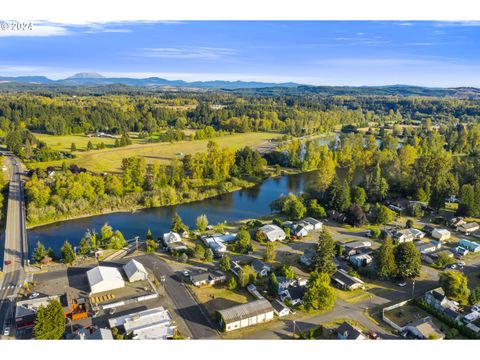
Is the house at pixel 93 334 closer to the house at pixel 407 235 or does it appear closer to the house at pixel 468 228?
Result: the house at pixel 407 235

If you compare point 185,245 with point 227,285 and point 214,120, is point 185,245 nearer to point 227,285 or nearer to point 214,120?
point 227,285

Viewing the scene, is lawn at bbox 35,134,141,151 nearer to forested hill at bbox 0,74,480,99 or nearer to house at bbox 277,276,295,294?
house at bbox 277,276,295,294

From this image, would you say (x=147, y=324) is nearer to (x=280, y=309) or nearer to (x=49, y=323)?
(x=49, y=323)

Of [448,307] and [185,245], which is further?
[185,245]

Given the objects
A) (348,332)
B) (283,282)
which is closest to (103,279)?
(283,282)

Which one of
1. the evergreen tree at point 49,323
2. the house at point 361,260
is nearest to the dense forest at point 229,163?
the house at point 361,260

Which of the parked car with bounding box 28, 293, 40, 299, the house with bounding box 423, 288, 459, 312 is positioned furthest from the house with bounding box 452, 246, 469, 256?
the parked car with bounding box 28, 293, 40, 299

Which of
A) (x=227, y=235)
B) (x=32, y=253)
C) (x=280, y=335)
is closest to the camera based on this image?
(x=280, y=335)

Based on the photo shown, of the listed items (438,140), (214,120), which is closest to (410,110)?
(438,140)
